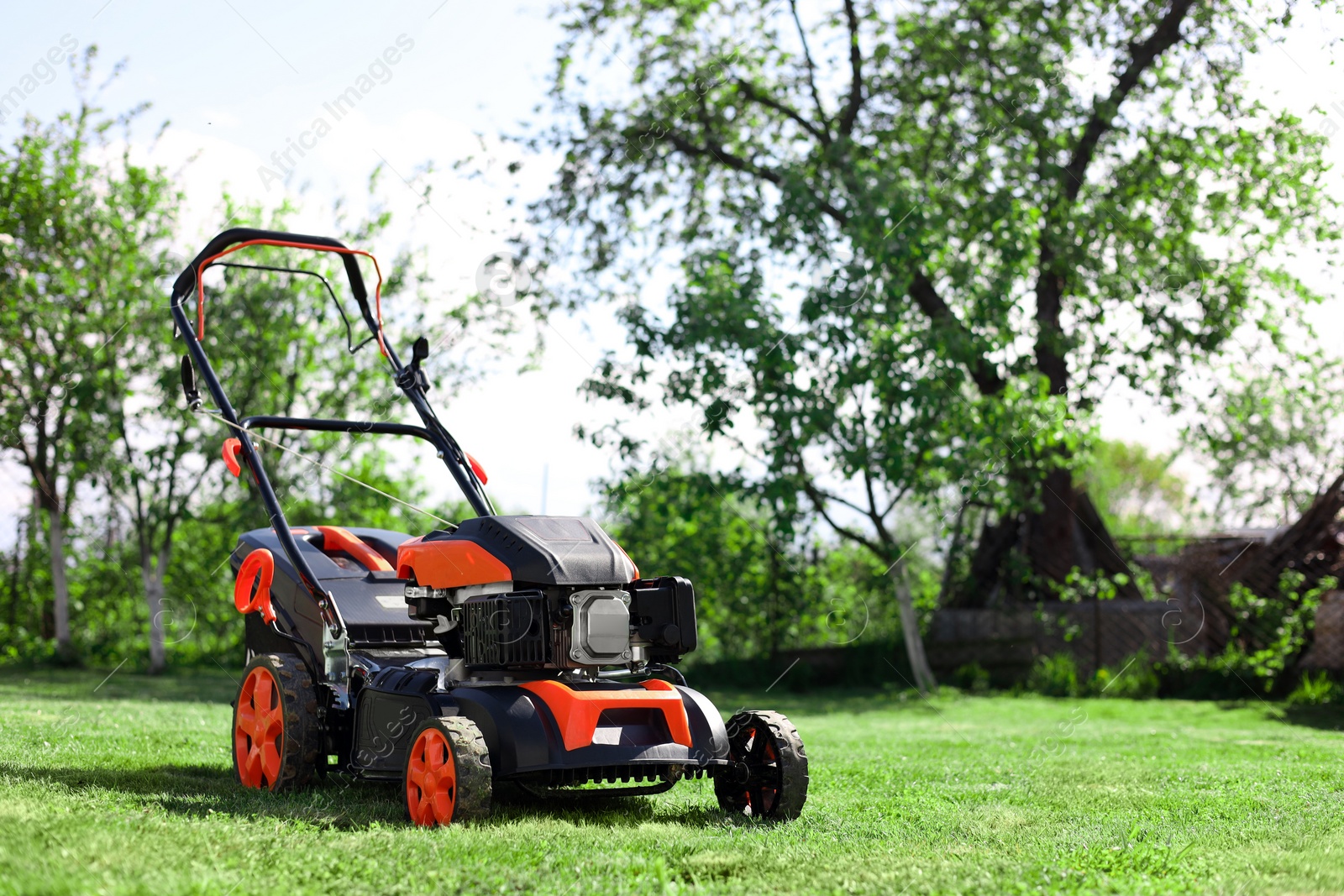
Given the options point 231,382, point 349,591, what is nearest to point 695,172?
point 231,382

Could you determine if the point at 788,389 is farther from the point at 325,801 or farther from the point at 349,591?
the point at 325,801

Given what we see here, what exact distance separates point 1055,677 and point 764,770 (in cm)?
1009

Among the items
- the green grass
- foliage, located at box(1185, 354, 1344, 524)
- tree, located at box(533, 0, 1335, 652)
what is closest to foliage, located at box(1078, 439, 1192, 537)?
foliage, located at box(1185, 354, 1344, 524)

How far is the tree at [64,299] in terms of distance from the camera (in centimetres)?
1413

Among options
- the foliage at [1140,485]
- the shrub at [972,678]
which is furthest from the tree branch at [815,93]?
the foliage at [1140,485]

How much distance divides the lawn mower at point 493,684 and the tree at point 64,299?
946 cm

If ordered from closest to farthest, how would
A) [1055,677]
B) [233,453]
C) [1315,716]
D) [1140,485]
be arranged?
[233,453] < [1315,716] < [1055,677] < [1140,485]

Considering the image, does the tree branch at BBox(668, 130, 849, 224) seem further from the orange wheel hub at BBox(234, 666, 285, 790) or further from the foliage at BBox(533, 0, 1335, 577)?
the orange wheel hub at BBox(234, 666, 285, 790)

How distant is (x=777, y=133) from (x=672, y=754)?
43.2 feet

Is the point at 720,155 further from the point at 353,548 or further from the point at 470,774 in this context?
the point at 470,774

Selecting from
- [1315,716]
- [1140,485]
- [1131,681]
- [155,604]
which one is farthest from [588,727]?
[1140,485]

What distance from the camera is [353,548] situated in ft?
20.6

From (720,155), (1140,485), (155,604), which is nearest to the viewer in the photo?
(155,604)

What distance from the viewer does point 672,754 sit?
177 inches
